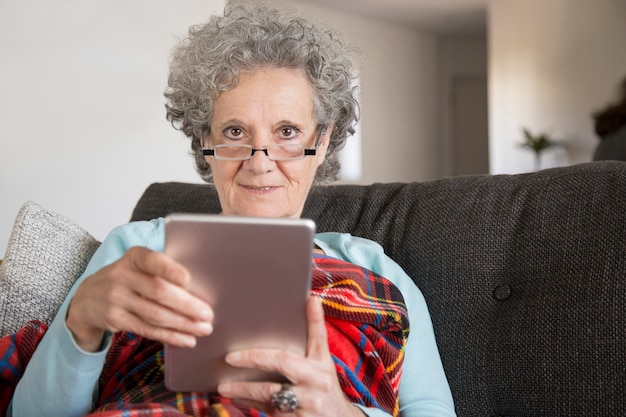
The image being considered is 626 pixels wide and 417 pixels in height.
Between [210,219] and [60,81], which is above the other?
[60,81]

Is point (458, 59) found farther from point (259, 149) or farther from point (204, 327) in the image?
point (204, 327)

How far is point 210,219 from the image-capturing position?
0.76 metres

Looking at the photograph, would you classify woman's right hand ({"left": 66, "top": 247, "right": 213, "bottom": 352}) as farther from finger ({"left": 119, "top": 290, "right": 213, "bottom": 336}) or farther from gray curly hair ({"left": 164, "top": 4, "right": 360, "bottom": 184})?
gray curly hair ({"left": 164, "top": 4, "right": 360, "bottom": 184})

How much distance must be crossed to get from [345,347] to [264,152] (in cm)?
39

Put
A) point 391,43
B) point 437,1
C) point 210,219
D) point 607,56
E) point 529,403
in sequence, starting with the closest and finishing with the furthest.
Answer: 1. point 210,219
2. point 529,403
3. point 607,56
4. point 437,1
5. point 391,43

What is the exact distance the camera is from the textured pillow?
1353mm

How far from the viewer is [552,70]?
7887 mm

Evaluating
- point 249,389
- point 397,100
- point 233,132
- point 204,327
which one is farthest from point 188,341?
point 397,100

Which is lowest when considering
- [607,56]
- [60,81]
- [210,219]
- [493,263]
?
[493,263]

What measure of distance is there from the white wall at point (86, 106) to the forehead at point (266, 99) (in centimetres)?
256

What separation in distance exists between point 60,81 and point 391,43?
637cm

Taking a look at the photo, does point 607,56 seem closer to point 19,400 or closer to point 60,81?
point 60,81

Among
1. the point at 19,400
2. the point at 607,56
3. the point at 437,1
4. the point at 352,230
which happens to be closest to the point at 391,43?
the point at 437,1

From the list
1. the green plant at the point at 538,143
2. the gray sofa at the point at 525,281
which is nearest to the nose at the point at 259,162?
the gray sofa at the point at 525,281
